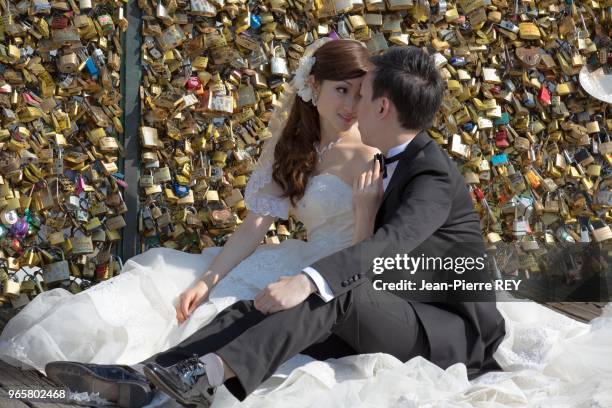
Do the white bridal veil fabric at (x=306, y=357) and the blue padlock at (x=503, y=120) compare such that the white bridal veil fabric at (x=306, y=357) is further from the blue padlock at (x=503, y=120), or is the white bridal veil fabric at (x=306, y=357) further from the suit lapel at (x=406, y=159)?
the blue padlock at (x=503, y=120)

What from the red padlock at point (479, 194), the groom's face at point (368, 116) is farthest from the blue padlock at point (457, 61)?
the groom's face at point (368, 116)

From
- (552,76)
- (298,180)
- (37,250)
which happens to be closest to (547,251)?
(552,76)

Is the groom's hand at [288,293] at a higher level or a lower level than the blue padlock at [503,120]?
lower

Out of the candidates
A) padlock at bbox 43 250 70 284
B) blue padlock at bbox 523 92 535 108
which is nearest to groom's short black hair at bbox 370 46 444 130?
padlock at bbox 43 250 70 284

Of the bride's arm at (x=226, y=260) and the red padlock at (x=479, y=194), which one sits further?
the red padlock at (x=479, y=194)

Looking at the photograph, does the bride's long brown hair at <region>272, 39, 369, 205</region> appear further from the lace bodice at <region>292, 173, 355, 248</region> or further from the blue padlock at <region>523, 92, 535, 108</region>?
the blue padlock at <region>523, 92, 535, 108</region>

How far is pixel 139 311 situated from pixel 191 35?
51.2 inches

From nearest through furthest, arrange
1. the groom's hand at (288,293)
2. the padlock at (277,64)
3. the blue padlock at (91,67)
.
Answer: the groom's hand at (288,293) → the blue padlock at (91,67) → the padlock at (277,64)

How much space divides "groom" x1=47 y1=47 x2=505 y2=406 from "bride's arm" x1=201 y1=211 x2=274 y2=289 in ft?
1.87

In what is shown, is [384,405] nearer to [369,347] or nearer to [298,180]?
[369,347]

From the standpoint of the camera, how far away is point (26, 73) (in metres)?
3.40

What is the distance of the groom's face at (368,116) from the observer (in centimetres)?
267

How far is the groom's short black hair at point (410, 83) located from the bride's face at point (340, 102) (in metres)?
0.44

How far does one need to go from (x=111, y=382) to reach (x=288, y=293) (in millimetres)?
484
